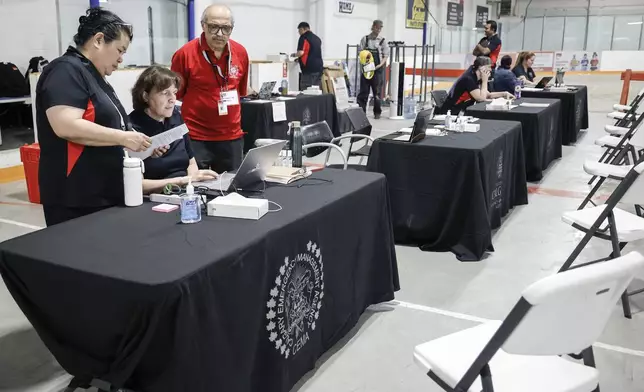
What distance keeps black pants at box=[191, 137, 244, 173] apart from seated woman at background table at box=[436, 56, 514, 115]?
2953 mm

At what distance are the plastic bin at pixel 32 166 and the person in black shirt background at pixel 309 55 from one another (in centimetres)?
524

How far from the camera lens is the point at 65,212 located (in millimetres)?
2062

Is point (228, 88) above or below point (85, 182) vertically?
above

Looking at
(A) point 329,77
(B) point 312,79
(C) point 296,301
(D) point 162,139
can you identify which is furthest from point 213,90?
(B) point 312,79

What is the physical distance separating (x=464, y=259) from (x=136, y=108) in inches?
77.2

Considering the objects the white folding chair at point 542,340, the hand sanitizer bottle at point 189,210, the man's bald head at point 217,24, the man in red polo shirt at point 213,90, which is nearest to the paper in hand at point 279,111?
the man in red polo shirt at point 213,90

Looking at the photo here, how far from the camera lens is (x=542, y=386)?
1478 mm

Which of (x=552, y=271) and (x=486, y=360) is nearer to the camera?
(x=486, y=360)

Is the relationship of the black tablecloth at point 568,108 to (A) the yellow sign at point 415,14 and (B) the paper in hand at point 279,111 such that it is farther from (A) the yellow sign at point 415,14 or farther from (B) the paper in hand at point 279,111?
(A) the yellow sign at point 415,14

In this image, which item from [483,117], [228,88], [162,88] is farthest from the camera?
[483,117]

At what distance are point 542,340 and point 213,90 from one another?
7.60 feet

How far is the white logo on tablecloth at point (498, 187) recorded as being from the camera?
12.6ft

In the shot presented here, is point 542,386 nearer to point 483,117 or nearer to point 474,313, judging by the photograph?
point 474,313

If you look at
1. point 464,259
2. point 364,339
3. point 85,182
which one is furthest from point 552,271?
point 85,182
